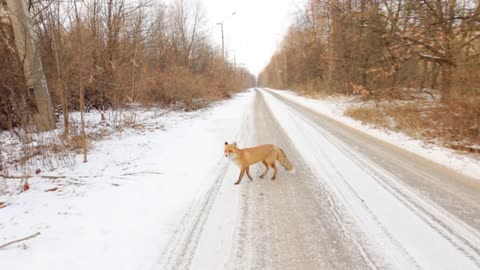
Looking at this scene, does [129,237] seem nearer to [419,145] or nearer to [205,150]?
[205,150]

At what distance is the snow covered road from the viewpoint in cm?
320

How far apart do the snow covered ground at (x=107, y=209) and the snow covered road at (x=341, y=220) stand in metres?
0.45

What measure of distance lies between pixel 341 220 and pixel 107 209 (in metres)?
3.43

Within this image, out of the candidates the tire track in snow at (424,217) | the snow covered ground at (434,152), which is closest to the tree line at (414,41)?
the snow covered ground at (434,152)

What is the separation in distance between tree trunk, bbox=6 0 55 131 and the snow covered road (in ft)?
19.8

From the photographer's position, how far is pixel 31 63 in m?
8.34

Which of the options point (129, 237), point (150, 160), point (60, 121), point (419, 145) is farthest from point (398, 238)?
point (60, 121)

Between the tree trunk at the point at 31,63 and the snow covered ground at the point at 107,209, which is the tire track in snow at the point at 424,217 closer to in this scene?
the snow covered ground at the point at 107,209

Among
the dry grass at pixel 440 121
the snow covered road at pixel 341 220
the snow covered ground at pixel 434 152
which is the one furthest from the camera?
the dry grass at pixel 440 121

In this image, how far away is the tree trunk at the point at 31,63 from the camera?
26.2 feet

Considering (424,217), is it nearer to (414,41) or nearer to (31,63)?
(31,63)

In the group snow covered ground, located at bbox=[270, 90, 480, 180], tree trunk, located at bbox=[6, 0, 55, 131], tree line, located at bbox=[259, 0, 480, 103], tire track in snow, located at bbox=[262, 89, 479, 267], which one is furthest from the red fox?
tree line, located at bbox=[259, 0, 480, 103]

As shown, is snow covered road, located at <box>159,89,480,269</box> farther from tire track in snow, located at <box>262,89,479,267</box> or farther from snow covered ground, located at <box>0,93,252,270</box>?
snow covered ground, located at <box>0,93,252,270</box>

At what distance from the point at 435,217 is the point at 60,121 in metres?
11.3
